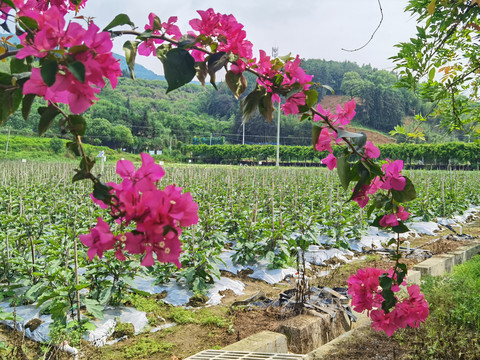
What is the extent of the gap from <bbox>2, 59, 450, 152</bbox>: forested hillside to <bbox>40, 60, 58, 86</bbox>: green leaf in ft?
164

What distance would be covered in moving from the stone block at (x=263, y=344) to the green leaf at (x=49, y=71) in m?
2.29

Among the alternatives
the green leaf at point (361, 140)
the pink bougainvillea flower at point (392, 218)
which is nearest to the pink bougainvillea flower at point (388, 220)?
the pink bougainvillea flower at point (392, 218)

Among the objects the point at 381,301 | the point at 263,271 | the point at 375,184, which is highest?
the point at 375,184

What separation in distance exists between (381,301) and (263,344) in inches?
52.8

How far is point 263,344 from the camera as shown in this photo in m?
2.60

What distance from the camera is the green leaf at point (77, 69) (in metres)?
0.53

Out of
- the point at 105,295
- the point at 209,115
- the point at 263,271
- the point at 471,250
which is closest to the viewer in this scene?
the point at 105,295

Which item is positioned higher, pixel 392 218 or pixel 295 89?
pixel 295 89

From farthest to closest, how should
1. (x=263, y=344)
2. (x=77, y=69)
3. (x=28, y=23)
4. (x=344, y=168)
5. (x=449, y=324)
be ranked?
(x=449, y=324)
(x=263, y=344)
(x=344, y=168)
(x=28, y=23)
(x=77, y=69)

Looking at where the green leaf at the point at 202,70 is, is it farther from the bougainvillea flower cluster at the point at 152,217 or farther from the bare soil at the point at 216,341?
the bare soil at the point at 216,341

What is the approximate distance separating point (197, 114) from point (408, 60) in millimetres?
91697

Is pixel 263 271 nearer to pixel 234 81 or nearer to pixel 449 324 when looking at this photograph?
pixel 449 324

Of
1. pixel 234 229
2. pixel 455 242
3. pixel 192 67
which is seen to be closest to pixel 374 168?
pixel 192 67

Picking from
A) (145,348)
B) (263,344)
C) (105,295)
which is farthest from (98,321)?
(263,344)
